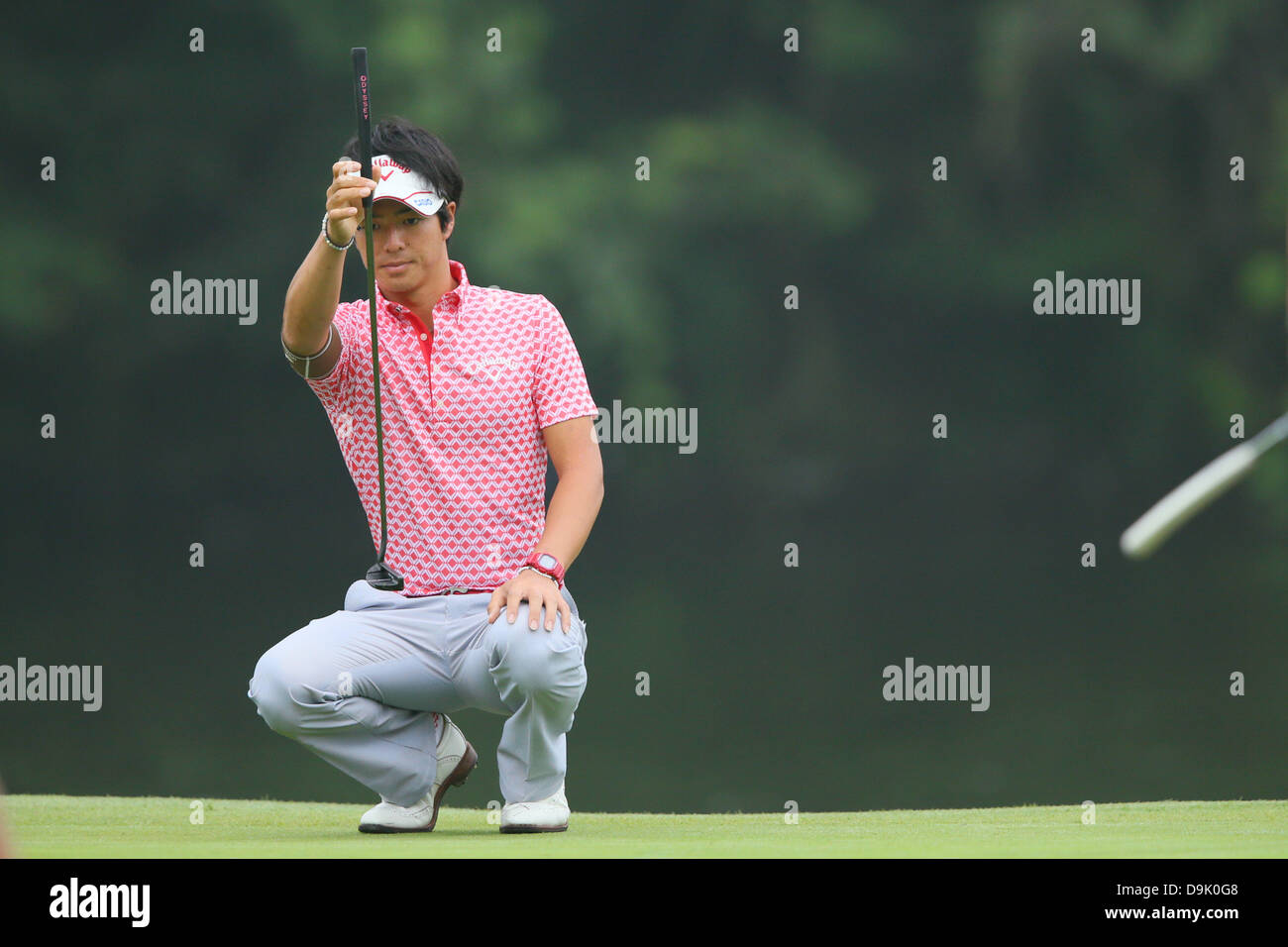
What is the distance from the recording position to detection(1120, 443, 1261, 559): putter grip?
1951 millimetres

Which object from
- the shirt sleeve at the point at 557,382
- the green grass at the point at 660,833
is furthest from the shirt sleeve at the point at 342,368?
the green grass at the point at 660,833

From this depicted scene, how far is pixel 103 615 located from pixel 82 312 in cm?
754

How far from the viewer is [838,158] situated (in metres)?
22.0

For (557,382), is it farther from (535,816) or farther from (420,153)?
(535,816)

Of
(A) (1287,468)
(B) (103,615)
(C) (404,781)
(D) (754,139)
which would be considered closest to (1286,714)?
(C) (404,781)

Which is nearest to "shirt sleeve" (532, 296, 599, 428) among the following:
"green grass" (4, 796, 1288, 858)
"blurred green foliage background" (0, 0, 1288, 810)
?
"green grass" (4, 796, 1288, 858)

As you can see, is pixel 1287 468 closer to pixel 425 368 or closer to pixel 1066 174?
pixel 1066 174

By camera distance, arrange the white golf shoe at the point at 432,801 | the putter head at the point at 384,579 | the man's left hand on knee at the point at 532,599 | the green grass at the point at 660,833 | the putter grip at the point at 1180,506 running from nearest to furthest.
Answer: the putter grip at the point at 1180,506
the green grass at the point at 660,833
the man's left hand on knee at the point at 532,599
the white golf shoe at the point at 432,801
the putter head at the point at 384,579

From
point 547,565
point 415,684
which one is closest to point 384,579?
point 415,684

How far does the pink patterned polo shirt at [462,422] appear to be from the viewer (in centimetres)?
363

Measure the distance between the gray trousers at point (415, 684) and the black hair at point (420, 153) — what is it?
757 millimetres

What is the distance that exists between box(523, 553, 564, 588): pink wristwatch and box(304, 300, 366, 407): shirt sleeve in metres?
0.53

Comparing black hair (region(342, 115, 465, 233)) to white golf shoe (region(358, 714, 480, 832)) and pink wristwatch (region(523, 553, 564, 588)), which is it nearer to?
pink wristwatch (region(523, 553, 564, 588))

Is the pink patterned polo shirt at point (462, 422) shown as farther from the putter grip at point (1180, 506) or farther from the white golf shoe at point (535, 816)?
the putter grip at point (1180, 506)
